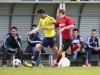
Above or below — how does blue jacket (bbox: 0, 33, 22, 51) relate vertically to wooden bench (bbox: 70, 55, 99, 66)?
above

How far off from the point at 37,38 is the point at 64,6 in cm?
178

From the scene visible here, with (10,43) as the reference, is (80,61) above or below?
below

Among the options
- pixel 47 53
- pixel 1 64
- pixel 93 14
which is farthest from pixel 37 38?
pixel 93 14

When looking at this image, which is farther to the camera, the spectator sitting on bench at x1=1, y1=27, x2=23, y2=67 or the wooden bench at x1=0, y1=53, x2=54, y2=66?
the wooden bench at x1=0, y1=53, x2=54, y2=66

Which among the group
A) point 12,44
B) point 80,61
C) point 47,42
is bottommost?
point 80,61

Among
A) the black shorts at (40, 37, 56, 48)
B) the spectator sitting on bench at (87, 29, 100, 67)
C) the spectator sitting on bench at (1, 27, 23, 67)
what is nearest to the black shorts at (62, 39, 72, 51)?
the black shorts at (40, 37, 56, 48)

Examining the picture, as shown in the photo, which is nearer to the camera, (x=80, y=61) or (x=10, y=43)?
(x=10, y=43)

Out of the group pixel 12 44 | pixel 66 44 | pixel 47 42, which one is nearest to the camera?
pixel 66 44

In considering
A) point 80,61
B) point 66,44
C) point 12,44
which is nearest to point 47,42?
point 66,44

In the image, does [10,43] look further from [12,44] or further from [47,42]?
[47,42]

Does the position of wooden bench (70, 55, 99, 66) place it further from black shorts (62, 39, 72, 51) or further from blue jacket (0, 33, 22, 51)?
black shorts (62, 39, 72, 51)

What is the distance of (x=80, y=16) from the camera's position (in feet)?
61.9

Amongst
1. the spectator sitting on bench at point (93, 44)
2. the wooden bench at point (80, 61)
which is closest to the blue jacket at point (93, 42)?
the spectator sitting on bench at point (93, 44)

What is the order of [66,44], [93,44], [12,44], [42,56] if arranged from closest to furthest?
[66,44] < [12,44] < [93,44] < [42,56]
